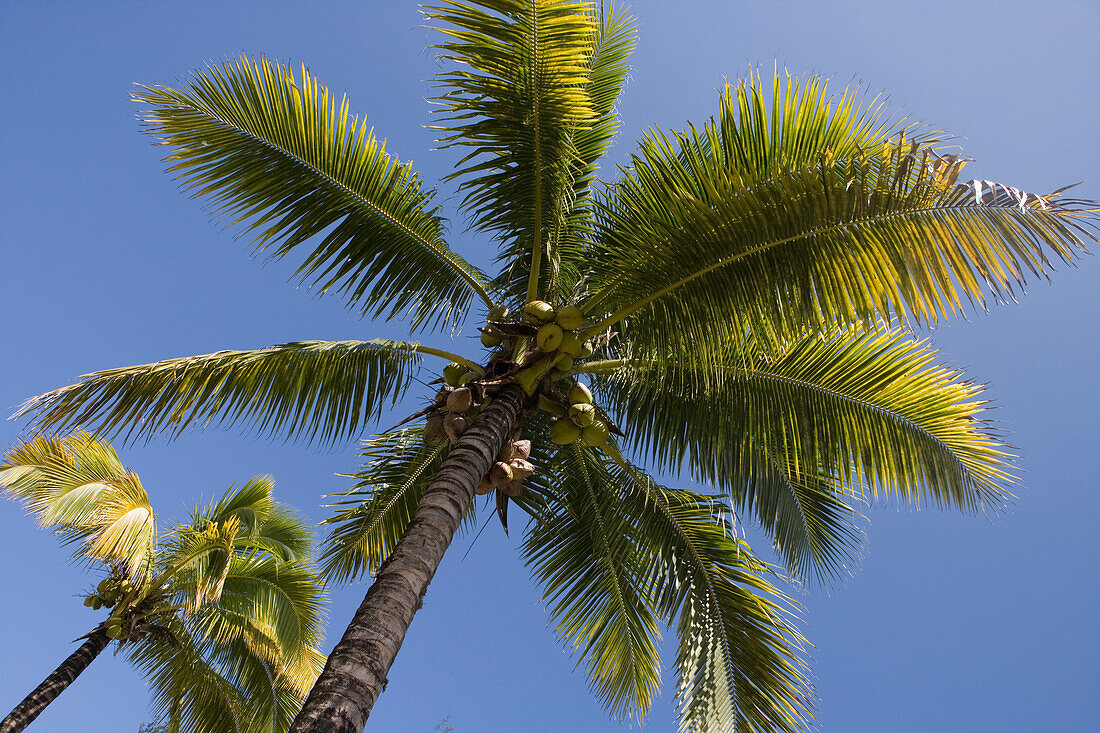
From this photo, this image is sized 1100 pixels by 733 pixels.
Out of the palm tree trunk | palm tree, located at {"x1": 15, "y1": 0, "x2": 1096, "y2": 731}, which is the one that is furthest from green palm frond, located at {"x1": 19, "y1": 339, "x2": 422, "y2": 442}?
the palm tree trunk

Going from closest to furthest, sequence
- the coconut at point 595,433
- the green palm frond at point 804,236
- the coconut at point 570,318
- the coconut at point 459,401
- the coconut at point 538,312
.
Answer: the green palm frond at point 804,236 → the coconut at point 459,401 → the coconut at point 570,318 → the coconut at point 538,312 → the coconut at point 595,433

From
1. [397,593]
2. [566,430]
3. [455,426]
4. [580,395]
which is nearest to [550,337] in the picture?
[580,395]

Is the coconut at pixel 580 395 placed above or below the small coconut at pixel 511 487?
above

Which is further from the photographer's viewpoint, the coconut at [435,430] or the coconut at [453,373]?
the coconut at [453,373]

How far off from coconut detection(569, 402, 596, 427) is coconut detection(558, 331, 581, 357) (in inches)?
17.5

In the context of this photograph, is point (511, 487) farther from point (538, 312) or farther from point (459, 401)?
point (538, 312)

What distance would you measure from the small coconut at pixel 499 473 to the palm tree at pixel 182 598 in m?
3.56

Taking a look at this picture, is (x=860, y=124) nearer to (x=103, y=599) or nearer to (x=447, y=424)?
(x=447, y=424)

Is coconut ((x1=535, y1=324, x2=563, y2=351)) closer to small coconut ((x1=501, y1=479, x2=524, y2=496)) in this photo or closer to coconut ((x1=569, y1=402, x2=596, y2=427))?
coconut ((x1=569, y1=402, x2=596, y2=427))

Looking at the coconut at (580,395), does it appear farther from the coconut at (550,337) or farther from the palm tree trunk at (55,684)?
the palm tree trunk at (55,684)

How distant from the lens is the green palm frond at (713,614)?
6.10 meters

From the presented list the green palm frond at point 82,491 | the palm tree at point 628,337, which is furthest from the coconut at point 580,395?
the green palm frond at point 82,491

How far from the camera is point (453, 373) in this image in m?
6.29

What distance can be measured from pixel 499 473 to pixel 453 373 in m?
1.10
